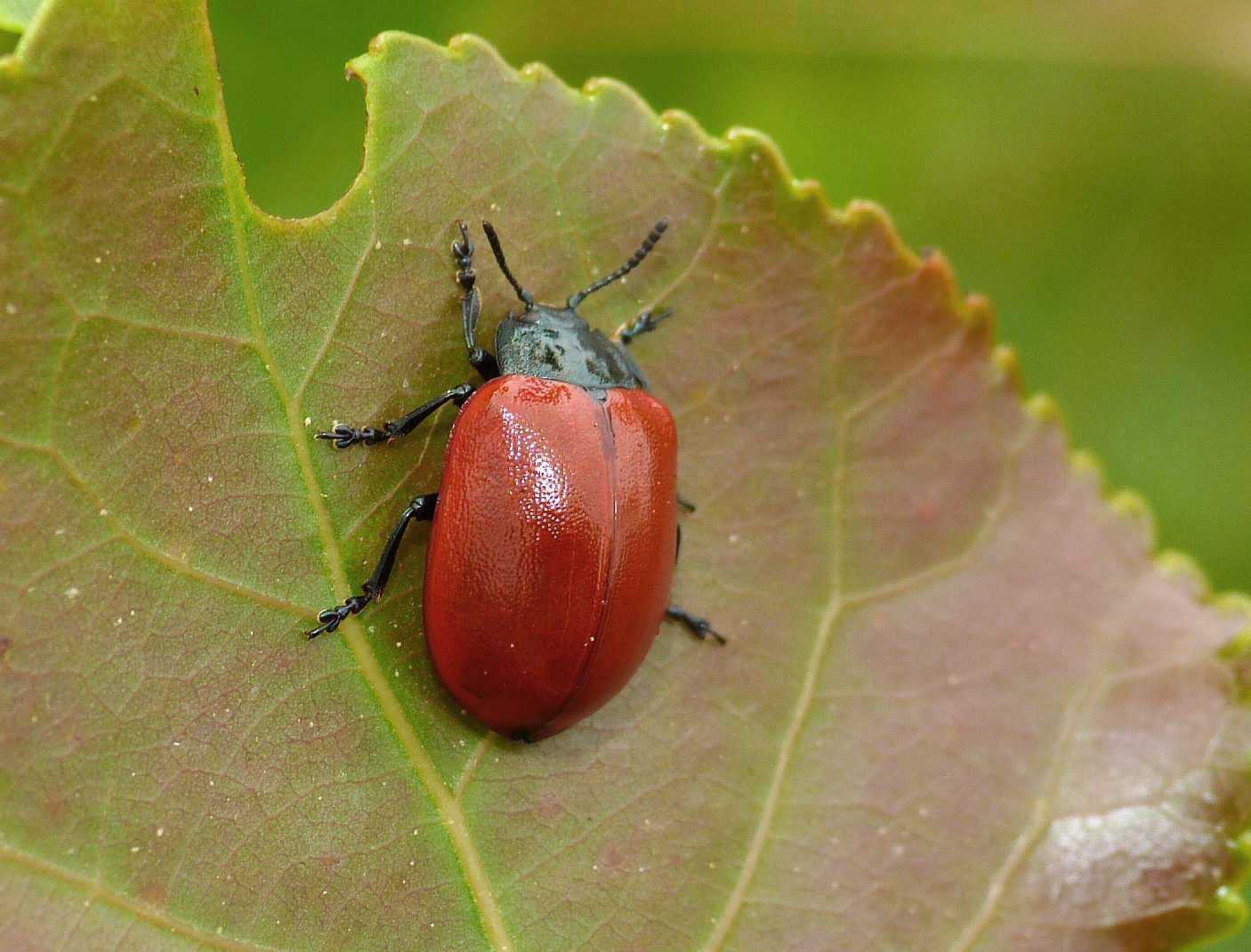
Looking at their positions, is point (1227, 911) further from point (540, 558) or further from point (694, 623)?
point (540, 558)

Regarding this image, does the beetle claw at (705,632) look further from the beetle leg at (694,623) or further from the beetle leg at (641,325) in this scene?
the beetle leg at (641,325)

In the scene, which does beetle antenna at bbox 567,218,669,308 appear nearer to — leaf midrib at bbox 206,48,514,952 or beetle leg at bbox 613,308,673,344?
beetle leg at bbox 613,308,673,344

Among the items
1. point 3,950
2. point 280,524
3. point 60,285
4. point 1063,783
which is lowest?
point 3,950

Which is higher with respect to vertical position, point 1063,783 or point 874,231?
point 874,231

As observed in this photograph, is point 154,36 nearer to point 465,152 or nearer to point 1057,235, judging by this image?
point 465,152

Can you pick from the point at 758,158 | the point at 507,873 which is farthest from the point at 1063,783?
the point at 758,158

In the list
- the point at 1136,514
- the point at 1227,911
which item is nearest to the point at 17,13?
the point at 1136,514

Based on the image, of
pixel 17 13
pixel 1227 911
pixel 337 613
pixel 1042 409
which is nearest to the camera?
pixel 17 13

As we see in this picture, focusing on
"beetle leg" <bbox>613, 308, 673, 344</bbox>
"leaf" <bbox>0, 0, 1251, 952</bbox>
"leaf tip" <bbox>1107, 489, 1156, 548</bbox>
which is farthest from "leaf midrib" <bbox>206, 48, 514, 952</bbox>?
"leaf tip" <bbox>1107, 489, 1156, 548</bbox>
